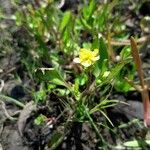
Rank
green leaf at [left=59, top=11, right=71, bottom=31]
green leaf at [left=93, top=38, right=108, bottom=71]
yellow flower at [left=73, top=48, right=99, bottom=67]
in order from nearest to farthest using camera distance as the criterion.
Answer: yellow flower at [left=73, top=48, right=99, bottom=67] < green leaf at [left=93, top=38, right=108, bottom=71] < green leaf at [left=59, top=11, right=71, bottom=31]

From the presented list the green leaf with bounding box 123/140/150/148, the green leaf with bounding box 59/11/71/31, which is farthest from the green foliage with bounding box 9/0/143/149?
the green leaf with bounding box 123/140/150/148

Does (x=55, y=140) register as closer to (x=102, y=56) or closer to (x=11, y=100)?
(x=11, y=100)

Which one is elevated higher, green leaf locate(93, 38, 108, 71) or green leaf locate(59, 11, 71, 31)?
green leaf locate(59, 11, 71, 31)

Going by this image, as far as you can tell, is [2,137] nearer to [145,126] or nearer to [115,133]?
[115,133]

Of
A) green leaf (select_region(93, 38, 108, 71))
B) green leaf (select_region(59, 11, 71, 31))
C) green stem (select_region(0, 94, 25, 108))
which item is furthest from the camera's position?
green leaf (select_region(59, 11, 71, 31))

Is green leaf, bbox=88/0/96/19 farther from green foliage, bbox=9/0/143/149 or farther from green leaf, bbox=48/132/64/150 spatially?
green leaf, bbox=48/132/64/150

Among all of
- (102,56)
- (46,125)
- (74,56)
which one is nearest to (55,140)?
(46,125)

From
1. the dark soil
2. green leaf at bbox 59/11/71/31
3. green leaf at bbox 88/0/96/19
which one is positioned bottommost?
the dark soil

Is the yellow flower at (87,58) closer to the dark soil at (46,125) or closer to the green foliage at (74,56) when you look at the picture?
the green foliage at (74,56)

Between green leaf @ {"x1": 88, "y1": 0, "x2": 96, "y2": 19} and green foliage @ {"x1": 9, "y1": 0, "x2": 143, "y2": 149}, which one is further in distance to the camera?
green leaf @ {"x1": 88, "y1": 0, "x2": 96, "y2": 19}

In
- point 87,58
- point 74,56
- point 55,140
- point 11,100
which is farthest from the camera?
point 74,56

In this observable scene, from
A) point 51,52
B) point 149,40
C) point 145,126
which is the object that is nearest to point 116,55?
point 149,40
